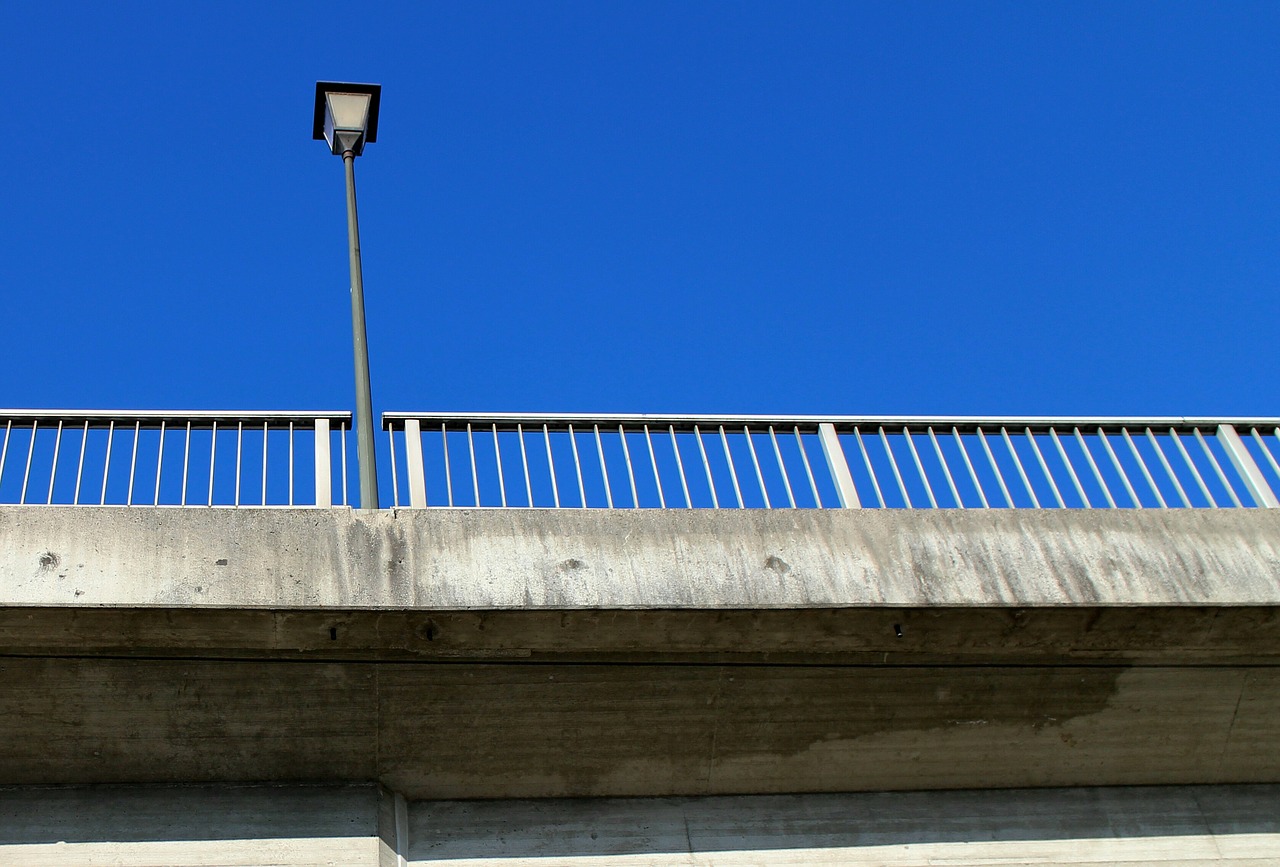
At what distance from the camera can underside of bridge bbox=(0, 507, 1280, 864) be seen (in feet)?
27.4

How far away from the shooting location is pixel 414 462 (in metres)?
9.22

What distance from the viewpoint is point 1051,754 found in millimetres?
9766

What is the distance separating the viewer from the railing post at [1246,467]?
10.0 meters

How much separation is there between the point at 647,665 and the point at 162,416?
3.51 metres

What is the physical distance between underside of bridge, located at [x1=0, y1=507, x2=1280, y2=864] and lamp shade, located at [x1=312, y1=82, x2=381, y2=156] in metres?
4.27

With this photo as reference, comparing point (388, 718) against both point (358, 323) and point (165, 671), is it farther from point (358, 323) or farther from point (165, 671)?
point (358, 323)

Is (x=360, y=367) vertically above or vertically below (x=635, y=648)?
above

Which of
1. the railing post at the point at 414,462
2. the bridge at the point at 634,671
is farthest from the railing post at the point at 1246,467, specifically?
the railing post at the point at 414,462

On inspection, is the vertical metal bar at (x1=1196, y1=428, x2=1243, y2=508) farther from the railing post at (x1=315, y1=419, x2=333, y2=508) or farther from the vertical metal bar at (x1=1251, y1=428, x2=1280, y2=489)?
the railing post at (x1=315, y1=419, x2=333, y2=508)

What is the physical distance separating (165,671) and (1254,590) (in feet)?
22.3

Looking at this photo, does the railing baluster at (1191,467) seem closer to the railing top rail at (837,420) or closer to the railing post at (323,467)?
the railing top rail at (837,420)

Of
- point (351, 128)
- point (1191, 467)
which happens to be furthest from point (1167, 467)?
point (351, 128)

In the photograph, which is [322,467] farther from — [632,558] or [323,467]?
[632,558]

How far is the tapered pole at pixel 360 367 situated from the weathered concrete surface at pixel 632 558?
1.72 ft
